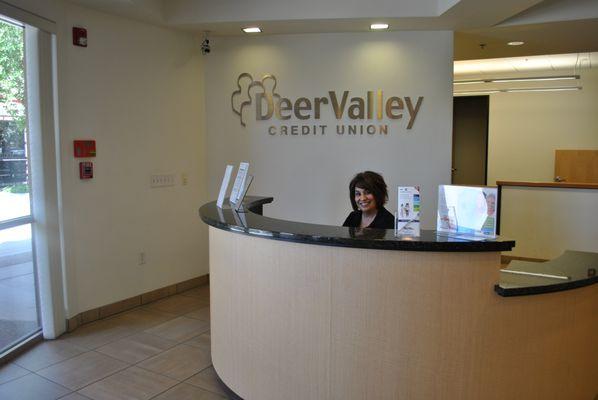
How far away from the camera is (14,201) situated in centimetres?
356

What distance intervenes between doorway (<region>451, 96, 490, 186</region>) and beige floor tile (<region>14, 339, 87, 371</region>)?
826 centimetres

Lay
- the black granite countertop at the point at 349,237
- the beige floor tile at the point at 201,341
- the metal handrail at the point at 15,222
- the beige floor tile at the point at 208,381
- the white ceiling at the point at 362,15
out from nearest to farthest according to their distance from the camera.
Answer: the black granite countertop at the point at 349,237
the beige floor tile at the point at 208,381
the metal handrail at the point at 15,222
the beige floor tile at the point at 201,341
the white ceiling at the point at 362,15

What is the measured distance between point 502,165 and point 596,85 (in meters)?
2.14

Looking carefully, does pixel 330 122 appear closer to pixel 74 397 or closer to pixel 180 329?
pixel 180 329

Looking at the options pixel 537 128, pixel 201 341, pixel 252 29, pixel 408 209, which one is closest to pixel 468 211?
pixel 408 209

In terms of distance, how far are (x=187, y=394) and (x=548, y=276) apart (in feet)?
7.10

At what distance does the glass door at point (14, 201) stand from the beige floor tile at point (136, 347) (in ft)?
2.11

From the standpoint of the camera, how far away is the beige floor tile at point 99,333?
150 inches

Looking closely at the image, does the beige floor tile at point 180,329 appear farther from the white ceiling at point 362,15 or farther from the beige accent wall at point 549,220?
the beige accent wall at point 549,220

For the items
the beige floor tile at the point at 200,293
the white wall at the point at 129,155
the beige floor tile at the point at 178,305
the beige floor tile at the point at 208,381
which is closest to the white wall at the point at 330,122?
the white wall at the point at 129,155

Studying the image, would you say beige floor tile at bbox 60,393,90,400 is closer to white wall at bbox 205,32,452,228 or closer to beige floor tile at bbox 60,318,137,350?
beige floor tile at bbox 60,318,137,350

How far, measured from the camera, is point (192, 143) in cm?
523

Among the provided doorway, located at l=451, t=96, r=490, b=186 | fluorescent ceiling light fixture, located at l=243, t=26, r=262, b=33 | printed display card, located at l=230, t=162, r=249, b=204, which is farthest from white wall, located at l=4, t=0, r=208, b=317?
doorway, located at l=451, t=96, r=490, b=186

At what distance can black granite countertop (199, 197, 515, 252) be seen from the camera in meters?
2.13
